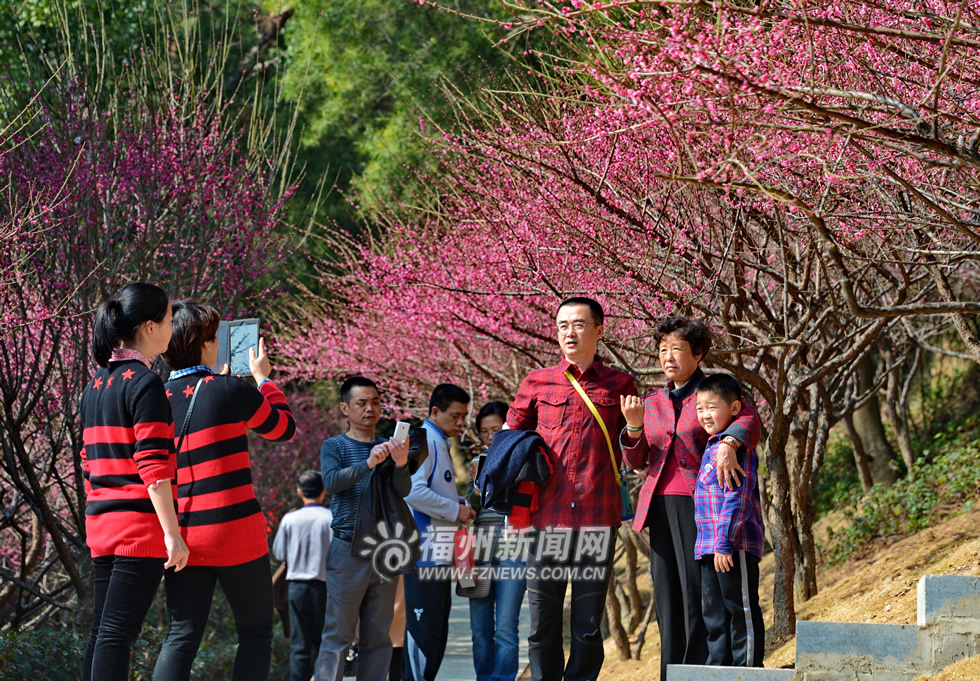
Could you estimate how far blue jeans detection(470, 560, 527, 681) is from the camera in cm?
612

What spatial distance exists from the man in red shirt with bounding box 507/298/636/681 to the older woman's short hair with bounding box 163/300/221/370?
1.50 m

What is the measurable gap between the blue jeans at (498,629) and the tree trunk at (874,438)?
6.78 m

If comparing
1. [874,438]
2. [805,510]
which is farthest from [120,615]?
[874,438]

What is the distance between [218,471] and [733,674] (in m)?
2.27

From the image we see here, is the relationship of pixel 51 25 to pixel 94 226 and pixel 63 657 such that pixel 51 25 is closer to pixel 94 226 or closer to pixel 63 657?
pixel 94 226

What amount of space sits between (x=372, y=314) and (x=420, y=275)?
269 centimetres

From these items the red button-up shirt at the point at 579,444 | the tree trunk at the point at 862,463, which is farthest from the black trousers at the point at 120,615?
the tree trunk at the point at 862,463

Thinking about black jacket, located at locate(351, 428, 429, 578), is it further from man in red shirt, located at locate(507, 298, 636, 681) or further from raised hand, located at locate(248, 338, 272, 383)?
raised hand, located at locate(248, 338, 272, 383)

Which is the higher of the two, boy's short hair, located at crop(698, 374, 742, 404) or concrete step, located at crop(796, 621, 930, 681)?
boy's short hair, located at crop(698, 374, 742, 404)

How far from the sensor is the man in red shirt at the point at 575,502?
4828mm

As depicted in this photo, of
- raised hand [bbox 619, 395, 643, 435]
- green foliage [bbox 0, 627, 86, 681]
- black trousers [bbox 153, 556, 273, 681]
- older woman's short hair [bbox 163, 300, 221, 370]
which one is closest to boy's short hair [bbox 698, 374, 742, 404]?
raised hand [bbox 619, 395, 643, 435]

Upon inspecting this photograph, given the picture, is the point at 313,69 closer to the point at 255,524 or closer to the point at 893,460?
the point at 893,460

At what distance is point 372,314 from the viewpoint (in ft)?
36.3

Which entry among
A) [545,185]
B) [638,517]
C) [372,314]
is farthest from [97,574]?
[372,314]
